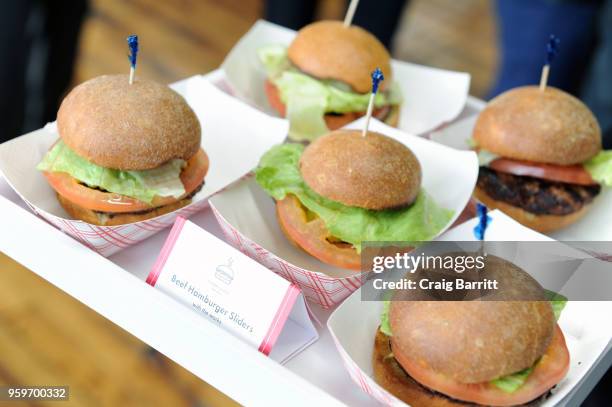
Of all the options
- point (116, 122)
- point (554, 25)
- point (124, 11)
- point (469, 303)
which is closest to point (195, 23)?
point (124, 11)

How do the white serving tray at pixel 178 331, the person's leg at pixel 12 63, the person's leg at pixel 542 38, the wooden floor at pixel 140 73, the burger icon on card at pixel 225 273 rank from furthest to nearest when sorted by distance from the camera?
the person's leg at pixel 542 38 → the person's leg at pixel 12 63 → the wooden floor at pixel 140 73 → the burger icon on card at pixel 225 273 → the white serving tray at pixel 178 331

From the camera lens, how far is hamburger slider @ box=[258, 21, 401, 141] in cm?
273

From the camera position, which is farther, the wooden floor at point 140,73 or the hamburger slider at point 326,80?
the wooden floor at point 140,73

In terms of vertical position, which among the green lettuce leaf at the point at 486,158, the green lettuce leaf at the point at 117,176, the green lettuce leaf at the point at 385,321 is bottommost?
the green lettuce leaf at the point at 117,176

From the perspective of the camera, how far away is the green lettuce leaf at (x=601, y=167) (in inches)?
95.4

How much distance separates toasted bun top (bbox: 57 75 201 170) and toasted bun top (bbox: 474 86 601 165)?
1071 mm

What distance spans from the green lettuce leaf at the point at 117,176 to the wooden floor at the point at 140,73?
1.23m

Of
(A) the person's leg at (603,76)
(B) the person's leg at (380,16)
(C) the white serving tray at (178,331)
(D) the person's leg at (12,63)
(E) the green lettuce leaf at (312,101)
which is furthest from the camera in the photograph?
(B) the person's leg at (380,16)

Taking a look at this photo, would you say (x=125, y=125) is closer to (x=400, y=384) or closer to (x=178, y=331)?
(x=178, y=331)

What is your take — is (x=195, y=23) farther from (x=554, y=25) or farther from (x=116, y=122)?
(x=116, y=122)

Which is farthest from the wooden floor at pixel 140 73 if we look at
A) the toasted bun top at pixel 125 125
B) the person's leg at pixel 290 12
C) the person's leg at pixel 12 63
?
the toasted bun top at pixel 125 125

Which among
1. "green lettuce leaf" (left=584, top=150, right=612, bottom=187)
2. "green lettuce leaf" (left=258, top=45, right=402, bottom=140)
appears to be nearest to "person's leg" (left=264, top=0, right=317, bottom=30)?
"green lettuce leaf" (left=258, top=45, right=402, bottom=140)

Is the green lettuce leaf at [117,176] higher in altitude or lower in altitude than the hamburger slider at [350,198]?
lower

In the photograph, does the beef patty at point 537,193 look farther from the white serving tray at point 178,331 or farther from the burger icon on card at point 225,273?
the burger icon on card at point 225,273
